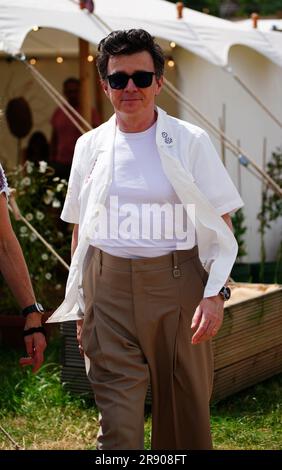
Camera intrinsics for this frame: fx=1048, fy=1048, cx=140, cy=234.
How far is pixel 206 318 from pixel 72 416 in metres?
2.22

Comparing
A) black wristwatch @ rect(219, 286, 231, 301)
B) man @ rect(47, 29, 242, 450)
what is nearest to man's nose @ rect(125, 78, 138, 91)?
man @ rect(47, 29, 242, 450)

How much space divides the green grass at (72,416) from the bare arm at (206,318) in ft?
5.28

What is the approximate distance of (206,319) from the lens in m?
3.57

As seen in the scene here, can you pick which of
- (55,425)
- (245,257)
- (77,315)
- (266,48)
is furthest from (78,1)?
(77,315)

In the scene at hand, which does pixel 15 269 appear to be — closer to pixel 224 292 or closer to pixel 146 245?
pixel 146 245

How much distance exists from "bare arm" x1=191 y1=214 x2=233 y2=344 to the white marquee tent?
4234 millimetres

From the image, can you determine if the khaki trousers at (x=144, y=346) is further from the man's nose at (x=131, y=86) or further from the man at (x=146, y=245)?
the man's nose at (x=131, y=86)

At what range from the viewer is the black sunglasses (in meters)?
3.67

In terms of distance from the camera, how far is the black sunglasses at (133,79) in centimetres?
367

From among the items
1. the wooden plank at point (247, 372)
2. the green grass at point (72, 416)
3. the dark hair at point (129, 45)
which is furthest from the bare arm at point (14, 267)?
the wooden plank at point (247, 372)

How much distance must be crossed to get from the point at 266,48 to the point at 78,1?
1922mm

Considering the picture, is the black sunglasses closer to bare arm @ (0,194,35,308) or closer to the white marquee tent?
bare arm @ (0,194,35,308)

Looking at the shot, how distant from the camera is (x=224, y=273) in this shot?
12.0 feet

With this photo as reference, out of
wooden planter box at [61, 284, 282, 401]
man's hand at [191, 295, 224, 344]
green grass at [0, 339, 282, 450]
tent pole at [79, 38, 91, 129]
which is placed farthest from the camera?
tent pole at [79, 38, 91, 129]
